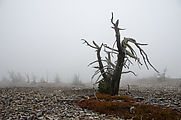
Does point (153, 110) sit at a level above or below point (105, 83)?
below

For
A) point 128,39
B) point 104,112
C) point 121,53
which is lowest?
point 104,112

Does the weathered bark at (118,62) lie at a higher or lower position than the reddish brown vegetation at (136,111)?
higher

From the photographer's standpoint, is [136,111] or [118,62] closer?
[136,111]

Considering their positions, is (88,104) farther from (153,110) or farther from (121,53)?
(121,53)

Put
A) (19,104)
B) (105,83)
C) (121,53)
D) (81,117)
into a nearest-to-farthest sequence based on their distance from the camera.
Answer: (81,117) → (19,104) → (121,53) → (105,83)

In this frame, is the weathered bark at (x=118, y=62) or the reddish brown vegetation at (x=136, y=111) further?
the weathered bark at (x=118, y=62)

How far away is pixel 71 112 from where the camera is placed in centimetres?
636

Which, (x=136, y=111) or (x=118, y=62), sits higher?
(x=118, y=62)

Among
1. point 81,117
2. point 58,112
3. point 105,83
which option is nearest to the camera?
point 81,117

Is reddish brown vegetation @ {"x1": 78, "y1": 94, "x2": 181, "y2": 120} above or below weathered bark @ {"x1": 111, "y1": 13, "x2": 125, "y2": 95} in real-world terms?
below

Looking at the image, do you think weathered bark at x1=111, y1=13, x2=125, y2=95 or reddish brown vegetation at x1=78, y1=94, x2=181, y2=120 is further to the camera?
weathered bark at x1=111, y1=13, x2=125, y2=95

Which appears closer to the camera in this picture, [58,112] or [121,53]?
[58,112]

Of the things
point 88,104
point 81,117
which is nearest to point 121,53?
point 88,104

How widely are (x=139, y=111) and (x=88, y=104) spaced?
94.5 inches
